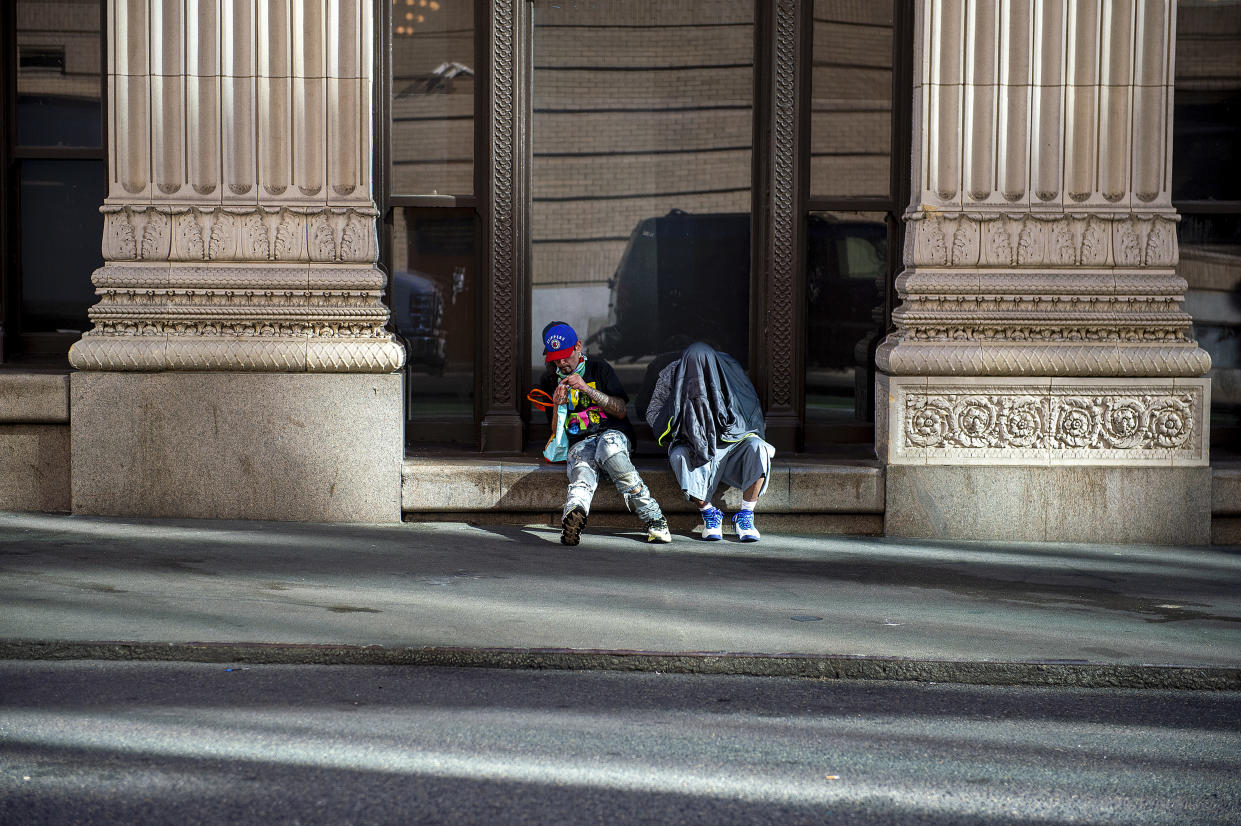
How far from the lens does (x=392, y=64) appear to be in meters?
11.1

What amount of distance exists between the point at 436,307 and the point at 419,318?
16 cm

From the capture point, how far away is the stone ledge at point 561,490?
10.3 meters

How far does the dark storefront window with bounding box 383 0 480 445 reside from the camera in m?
11.1

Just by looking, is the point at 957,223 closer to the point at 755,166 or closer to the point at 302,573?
the point at 755,166

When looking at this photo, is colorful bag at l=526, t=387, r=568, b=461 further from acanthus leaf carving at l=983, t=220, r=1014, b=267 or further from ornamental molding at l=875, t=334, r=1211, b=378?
acanthus leaf carving at l=983, t=220, r=1014, b=267

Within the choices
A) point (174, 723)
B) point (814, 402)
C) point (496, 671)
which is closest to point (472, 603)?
point (496, 671)

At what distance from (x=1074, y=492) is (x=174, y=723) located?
6.93 m

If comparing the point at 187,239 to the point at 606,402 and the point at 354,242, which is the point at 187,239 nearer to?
the point at 354,242

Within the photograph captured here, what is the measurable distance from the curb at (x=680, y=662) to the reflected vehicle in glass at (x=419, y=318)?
4.89 metres

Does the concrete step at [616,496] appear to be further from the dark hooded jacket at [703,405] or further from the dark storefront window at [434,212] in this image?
the dark storefront window at [434,212]

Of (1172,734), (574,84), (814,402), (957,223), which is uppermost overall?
(574,84)

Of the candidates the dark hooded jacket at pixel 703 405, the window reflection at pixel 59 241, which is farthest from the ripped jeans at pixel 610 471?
the window reflection at pixel 59 241

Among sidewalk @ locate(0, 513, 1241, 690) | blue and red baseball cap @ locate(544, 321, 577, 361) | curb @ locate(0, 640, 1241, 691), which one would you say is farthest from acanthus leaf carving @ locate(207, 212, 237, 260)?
curb @ locate(0, 640, 1241, 691)

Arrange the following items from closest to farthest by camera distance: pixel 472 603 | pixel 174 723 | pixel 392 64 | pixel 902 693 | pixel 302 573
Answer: pixel 174 723 → pixel 902 693 → pixel 472 603 → pixel 302 573 → pixel 392 64
